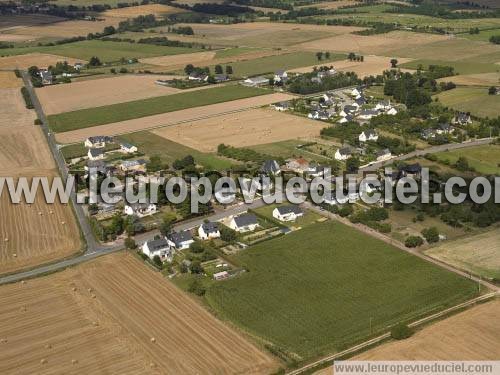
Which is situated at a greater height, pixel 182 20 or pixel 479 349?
pixel 182 20

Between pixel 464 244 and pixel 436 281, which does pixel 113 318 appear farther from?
pixel 464 244

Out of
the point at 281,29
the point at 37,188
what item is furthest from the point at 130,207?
the point at 281,29

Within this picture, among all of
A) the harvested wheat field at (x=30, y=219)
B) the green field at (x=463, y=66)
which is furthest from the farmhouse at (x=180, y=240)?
the green field at (x=463, y=66)

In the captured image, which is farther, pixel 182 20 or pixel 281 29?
pixel 182 20

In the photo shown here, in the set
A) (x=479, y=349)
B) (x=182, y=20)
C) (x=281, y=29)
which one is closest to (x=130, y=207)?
(x=479, y=349)

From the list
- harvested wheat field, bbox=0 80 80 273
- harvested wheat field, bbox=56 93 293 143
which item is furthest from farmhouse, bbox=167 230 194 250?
harvested wheat field, bbox=56 93 293 143

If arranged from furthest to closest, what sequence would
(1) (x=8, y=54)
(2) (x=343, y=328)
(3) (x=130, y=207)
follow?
(1) (x=8, y=54) → (3) (x=130, y=207) → (2) (x=343, y=328)

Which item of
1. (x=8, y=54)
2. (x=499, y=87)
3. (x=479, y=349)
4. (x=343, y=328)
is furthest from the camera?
(x=8, y=54)
